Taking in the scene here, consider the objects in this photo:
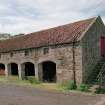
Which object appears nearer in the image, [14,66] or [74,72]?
[74,72]

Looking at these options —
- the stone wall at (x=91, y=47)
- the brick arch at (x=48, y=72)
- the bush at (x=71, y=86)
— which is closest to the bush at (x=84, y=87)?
the bush at (x=71, y=86)

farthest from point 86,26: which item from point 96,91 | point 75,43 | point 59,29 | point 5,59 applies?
point 5,59

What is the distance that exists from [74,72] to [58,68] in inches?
78.9

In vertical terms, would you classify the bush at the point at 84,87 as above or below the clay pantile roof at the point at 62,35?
below

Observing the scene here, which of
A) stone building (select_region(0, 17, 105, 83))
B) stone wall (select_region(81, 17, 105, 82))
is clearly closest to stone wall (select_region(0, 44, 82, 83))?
stone building (select_region(0, 17, 105, 83))

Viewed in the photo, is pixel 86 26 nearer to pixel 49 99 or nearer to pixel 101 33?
pixel 101 33

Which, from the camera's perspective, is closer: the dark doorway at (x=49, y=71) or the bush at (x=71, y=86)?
the bush at (x=71, y=86)

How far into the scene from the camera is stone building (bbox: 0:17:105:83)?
18.2 meters

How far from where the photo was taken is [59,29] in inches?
912

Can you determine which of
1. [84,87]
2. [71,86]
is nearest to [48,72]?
[71,86]

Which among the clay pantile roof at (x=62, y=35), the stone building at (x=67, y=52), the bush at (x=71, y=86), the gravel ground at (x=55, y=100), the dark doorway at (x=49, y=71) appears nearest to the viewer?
the gravel ground at (x=55, y=100)

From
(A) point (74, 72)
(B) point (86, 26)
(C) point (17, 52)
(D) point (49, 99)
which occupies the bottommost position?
(D) point (49, 99)

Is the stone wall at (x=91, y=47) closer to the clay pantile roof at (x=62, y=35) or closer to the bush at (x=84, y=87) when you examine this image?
the clay pantile roof at (x=62, y=35)

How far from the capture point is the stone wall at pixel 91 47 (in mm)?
18188
